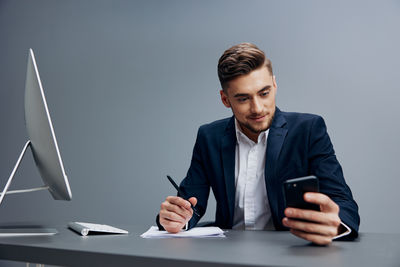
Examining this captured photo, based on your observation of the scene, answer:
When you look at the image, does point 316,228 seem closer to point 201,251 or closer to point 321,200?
point 321,200

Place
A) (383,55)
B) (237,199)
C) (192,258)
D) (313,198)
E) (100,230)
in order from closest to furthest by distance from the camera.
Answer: (192,258) → (313,198) → (100,230) → (237,199) → (383,55)

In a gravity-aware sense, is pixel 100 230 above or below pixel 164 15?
below

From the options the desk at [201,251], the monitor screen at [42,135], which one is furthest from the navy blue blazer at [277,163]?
the monitor screen at [42,135]

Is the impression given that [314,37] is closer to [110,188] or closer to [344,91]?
[344,91]

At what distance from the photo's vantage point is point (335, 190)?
1.59 meters

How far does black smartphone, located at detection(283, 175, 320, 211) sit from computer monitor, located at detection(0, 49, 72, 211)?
608mm

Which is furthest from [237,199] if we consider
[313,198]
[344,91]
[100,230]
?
[344,91]

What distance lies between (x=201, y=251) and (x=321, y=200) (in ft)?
1.10

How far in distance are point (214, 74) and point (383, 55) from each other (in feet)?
3.97

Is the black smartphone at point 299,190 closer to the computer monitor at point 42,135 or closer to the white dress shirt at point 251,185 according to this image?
the computer monitor at point 42,135

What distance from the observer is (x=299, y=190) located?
1.07 meters

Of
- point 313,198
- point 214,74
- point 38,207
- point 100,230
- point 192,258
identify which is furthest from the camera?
point 38,207

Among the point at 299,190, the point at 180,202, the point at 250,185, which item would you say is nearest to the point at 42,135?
the point at 180,202

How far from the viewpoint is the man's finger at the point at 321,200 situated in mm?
1031
